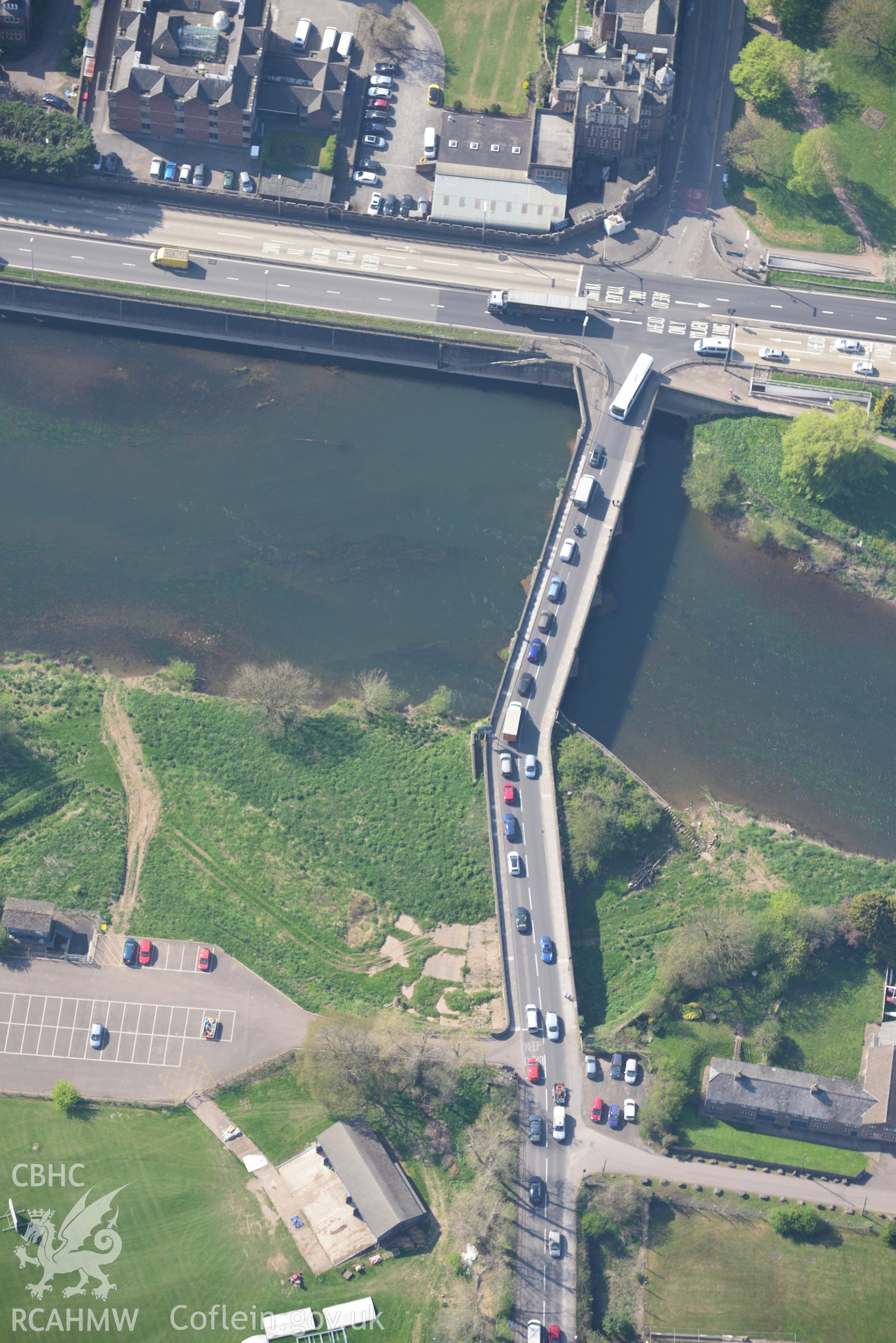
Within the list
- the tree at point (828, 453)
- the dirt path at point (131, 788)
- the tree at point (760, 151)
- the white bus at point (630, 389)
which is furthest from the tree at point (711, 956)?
the tree at point (760, 151)

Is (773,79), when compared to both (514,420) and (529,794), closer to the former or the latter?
(514,420)

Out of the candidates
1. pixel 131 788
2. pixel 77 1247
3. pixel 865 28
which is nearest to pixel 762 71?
pixel 865 28

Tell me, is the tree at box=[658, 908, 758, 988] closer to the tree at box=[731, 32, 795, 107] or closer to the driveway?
the driveway

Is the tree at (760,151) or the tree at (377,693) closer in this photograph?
the tree at (377,693)

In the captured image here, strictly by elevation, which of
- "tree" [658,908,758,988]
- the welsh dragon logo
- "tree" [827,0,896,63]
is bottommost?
the welsh dragon logo

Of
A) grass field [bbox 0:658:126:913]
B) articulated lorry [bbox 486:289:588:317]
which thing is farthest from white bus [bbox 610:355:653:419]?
grass field [bbox 0:658:126:913]

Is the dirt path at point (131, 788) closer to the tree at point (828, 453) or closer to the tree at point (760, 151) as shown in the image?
the tree at point (828, 453)

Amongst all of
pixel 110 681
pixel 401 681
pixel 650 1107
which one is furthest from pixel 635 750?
pixel 110 681
